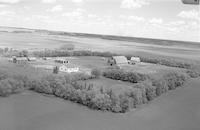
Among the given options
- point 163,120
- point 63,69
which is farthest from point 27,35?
point 163,120

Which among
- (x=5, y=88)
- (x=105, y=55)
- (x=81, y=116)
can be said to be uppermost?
(x=105, y=55)

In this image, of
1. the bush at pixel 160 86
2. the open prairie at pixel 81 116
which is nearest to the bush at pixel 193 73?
the bush at pixel 160 86

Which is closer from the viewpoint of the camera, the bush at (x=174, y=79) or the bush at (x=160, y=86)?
the bush at (x=160, y=86)

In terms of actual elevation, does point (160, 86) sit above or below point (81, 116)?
above

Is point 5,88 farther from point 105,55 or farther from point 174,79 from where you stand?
point 105,55

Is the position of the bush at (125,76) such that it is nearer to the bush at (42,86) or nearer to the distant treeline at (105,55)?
the bush at (42,86)

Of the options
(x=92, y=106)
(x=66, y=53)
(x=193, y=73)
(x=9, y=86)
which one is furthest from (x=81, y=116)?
(x=66, y=53)

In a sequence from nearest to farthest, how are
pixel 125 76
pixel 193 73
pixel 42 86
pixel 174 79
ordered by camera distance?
pixel 42 86
pixel 174 79
pixel 125 76
pixel 193 73

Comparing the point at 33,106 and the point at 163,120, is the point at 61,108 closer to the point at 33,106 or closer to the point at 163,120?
the point at 33,106

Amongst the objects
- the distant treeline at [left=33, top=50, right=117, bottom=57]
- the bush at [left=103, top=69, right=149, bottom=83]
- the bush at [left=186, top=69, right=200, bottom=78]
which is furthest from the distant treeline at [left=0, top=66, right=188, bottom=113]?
the distant treeline at [left=33, top=50, right=117, bottom=57]

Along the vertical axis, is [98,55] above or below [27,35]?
below

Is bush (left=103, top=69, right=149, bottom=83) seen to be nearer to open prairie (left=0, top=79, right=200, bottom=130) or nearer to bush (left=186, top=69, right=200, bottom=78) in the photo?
open prairie (left=0, top=79, right=200, bottom=130)
